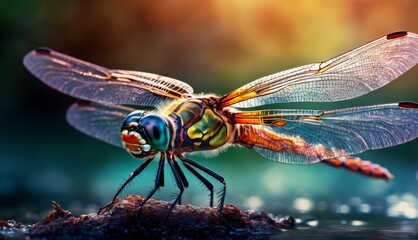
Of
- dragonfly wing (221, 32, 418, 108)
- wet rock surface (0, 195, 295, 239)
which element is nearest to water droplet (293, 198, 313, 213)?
dragonfly wing (221, 32, 418, 108)

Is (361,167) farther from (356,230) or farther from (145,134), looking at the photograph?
(145,134)

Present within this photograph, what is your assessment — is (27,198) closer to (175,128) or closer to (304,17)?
(175,128)

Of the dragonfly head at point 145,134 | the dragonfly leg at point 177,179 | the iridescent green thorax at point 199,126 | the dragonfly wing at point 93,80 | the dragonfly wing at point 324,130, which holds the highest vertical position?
the dragonfly wing at point 93,80

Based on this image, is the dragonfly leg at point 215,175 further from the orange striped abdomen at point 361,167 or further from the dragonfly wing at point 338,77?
the orange striped abdomen at point 361,167

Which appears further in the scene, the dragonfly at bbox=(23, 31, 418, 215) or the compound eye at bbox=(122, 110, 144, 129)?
the dragonfly at bbox=(23, 31, 418, 215)

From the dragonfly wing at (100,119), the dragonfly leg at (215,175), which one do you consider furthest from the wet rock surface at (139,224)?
the dragonfly wing at (100,119)

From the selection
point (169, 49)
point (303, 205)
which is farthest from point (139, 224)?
point (169, 49)

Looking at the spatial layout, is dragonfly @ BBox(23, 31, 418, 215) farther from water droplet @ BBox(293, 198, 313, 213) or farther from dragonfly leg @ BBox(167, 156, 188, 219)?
water droplet @ BBox(293, 198, 313, 213)
